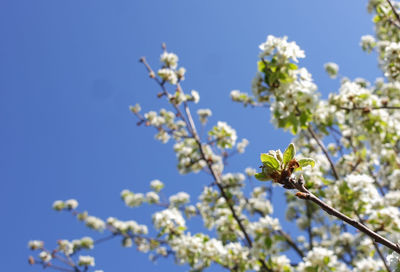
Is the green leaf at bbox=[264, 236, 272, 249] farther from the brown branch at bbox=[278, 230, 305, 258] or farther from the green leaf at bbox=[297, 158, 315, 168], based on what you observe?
the green leaf at bbox=[297, 158, 315, 168]

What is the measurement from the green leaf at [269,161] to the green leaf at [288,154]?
29 millimetres

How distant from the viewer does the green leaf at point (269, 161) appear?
2.86 ft

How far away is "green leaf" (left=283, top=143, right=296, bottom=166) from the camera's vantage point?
884 mm

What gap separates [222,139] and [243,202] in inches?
68.5

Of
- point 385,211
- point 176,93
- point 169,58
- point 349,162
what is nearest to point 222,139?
point 176,93

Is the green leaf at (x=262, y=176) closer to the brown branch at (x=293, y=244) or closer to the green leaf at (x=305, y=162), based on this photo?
the green leaf at (x=305, y=162)

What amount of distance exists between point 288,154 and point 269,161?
0.20 feet

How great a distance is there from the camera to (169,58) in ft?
17.4

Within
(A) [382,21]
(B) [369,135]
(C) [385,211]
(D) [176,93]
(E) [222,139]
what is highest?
(D) [176,93]

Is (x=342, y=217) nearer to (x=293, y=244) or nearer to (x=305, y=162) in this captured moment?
(x=305, y=162)

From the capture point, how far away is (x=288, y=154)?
89 centimetres

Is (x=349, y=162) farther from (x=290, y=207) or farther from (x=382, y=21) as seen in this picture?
(x=290, y=207)

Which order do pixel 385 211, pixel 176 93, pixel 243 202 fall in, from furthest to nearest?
pixel 243 202 < pixel 176 93 < pixel 385 211

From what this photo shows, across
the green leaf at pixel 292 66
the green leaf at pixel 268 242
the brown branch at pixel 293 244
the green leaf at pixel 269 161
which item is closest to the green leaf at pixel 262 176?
the green leaf at pixel 269 161
